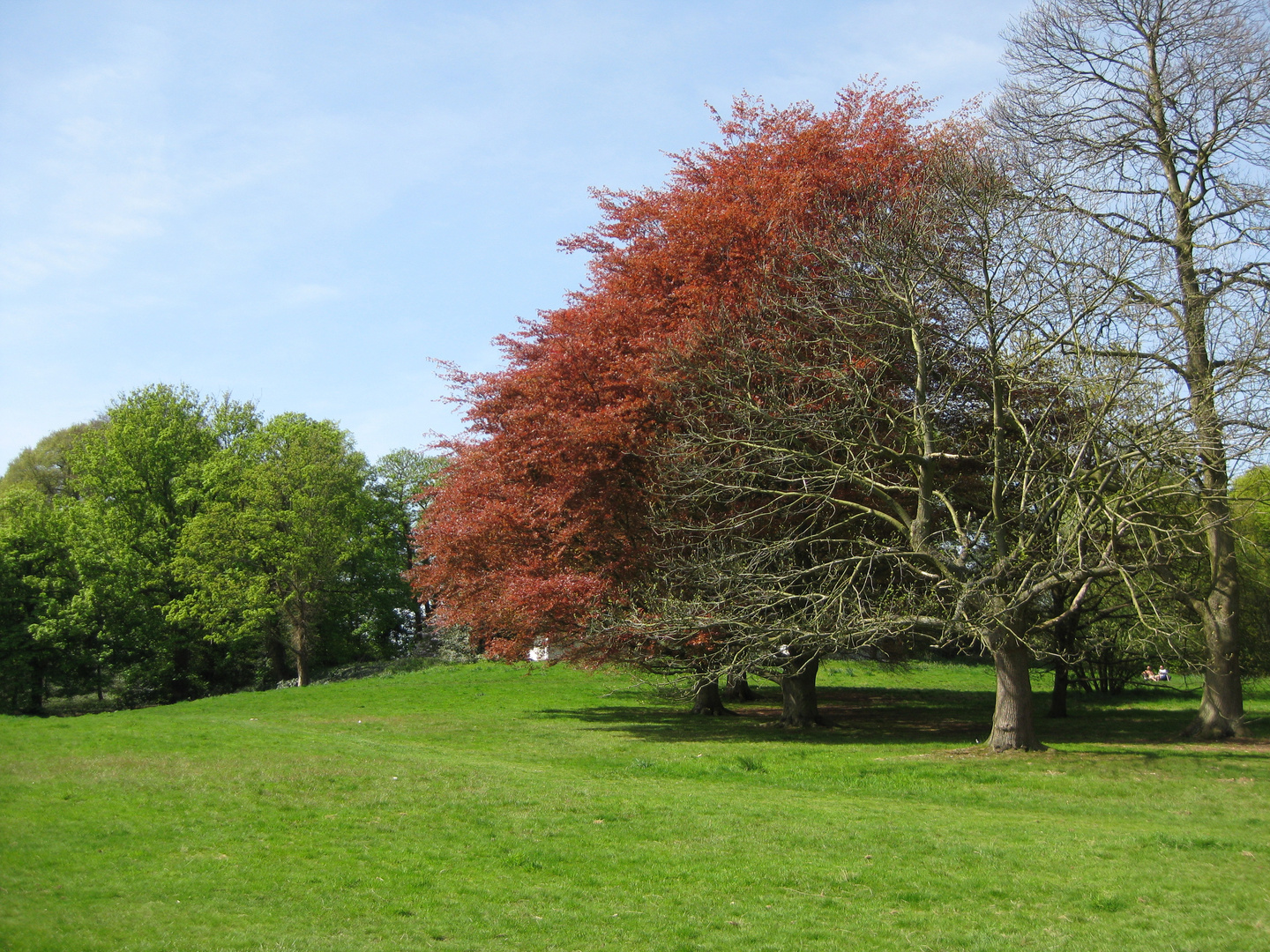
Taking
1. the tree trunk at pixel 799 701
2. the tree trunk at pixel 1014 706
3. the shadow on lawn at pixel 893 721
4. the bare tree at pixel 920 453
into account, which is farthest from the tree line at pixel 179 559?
the tree trunk at pixel 1014 706

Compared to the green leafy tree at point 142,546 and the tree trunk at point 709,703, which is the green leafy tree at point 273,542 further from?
the tree trunk at point 709,703

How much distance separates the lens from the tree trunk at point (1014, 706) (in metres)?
15.1

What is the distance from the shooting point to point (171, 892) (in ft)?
22.2

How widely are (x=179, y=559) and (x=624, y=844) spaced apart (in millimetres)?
32749

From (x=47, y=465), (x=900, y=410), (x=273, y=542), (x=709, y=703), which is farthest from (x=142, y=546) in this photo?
(x=900, y=410)

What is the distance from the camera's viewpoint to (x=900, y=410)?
16.6 metres

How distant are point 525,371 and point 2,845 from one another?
1363 cm

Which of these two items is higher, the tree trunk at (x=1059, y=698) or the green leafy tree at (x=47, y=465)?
the green leafy tree at (x=47, y=465)

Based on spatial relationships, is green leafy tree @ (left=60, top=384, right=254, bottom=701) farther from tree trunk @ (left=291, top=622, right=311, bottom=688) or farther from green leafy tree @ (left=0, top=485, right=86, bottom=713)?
tree trunk @ (left=291, top=622, right=311, bottom=688)

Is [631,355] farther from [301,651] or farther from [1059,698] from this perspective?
[301,651]

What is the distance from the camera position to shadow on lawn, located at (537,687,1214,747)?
1822 centimetres

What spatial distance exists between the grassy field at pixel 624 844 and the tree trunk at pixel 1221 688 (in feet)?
2.89

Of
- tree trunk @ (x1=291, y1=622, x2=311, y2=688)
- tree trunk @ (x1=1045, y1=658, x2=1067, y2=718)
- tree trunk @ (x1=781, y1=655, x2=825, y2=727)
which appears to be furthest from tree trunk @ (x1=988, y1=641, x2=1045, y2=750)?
tree trunk @ (x1=291, y1=622, x2=311, y2=688)

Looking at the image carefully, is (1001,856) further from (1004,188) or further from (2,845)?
(1004,188)
